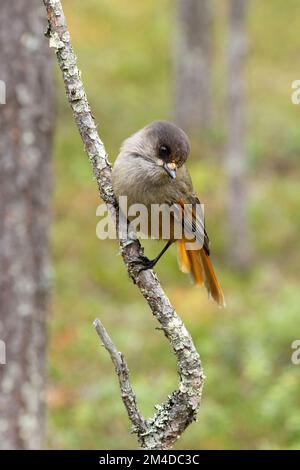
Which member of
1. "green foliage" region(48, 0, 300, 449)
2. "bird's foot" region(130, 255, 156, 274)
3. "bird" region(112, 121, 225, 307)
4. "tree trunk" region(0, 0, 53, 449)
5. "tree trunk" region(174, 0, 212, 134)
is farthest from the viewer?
"tree trunk" region(174, 0, 212, 134)

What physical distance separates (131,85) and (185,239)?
16.1 m

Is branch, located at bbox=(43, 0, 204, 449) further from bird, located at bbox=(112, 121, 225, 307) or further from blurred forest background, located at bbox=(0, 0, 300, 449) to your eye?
blurred forest background, located at bbox=(0, 0, 300, 449)

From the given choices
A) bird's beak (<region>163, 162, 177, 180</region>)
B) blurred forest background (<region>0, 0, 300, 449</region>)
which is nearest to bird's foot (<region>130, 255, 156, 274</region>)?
bird's beak (<region>163, 162, 177, 180</region>)

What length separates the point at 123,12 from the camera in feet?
81.6

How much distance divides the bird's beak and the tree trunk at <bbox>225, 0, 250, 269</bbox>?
867 centimetres

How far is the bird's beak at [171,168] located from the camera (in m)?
5.02

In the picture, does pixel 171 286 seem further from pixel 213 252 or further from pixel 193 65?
pixel 193 65

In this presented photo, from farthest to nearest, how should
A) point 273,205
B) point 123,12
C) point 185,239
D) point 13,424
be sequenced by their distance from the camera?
point 123,12 < point 273,205 < point 13,424 < point 185,239

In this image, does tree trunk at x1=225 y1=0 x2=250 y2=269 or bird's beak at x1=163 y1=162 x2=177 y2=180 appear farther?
tree trunk at x1=225 y1=0 x2=250 y2=269

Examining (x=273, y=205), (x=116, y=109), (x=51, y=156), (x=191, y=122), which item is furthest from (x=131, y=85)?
(x=51, y=156)

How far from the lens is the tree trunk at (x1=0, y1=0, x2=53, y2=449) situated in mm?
6355

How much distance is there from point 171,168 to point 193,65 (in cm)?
1282

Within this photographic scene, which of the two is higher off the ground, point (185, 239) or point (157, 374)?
point (157, 374)
